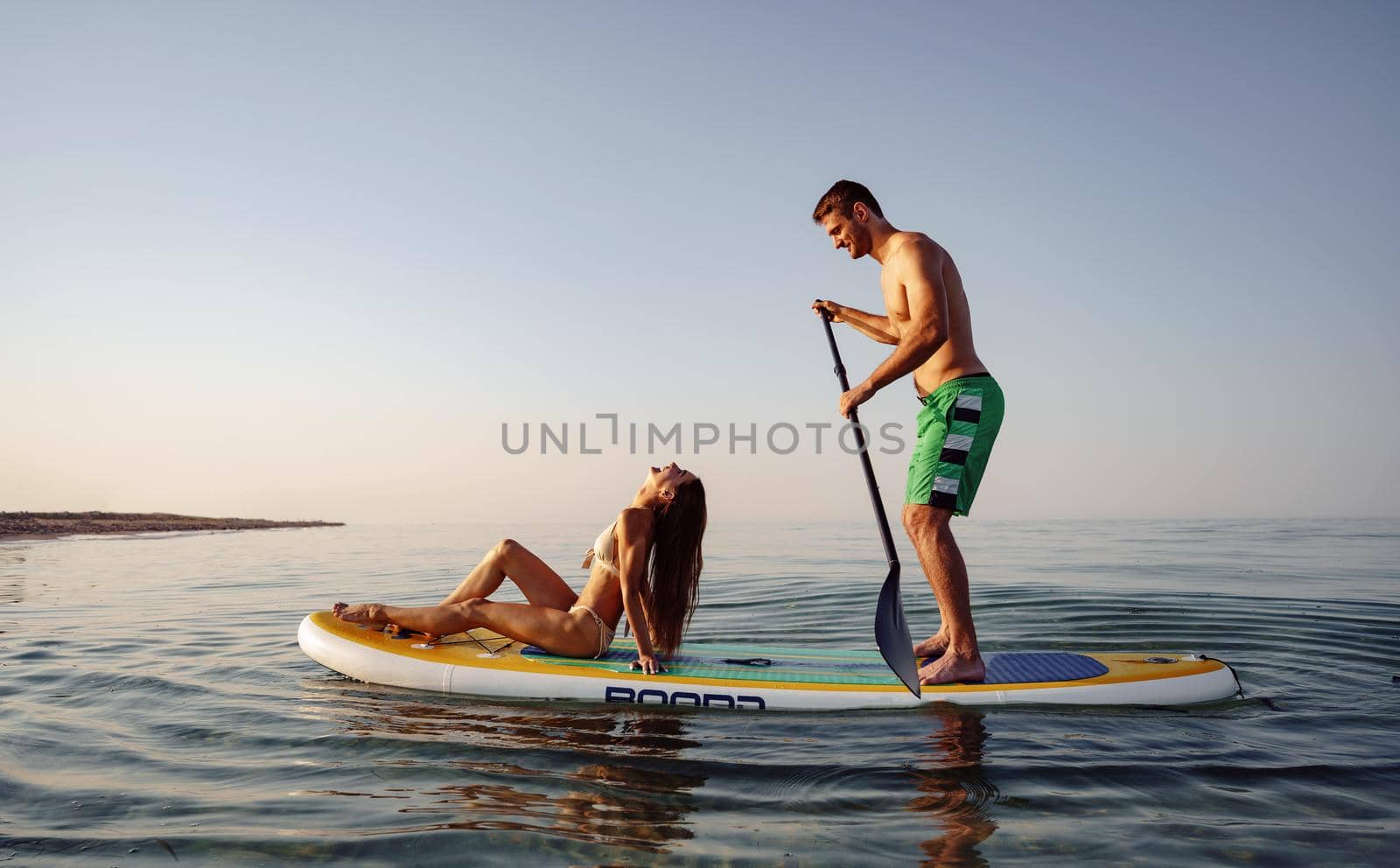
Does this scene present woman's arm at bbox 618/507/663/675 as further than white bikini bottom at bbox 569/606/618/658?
No

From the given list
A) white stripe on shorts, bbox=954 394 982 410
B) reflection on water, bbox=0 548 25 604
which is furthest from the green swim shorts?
reflection on water, bbox=0 548 25 604

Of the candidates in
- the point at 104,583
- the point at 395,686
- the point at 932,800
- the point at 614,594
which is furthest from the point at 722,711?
the point at 104,583

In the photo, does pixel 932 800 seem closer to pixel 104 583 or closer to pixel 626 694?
pixel 626 694

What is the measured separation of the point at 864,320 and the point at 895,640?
218 centimetres

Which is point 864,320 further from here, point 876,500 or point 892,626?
point 892,626

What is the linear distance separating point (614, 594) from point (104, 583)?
9.67 meters

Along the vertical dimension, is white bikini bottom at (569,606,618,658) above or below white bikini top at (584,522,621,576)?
below

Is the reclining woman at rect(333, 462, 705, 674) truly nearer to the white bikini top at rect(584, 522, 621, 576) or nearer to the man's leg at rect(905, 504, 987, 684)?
the white bikini top at rect(584, 522, 621, 576)

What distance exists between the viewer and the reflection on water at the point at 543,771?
293 cm

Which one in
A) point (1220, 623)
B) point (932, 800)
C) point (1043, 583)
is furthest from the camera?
point (1043, 583)

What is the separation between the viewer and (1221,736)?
157 inches

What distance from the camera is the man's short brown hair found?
507 centimetres

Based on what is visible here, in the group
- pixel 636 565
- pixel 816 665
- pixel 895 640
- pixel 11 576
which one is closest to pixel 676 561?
pixel 636 565

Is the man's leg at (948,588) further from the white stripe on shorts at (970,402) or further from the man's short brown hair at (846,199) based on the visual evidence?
the man's short brown hair at (846,199)
